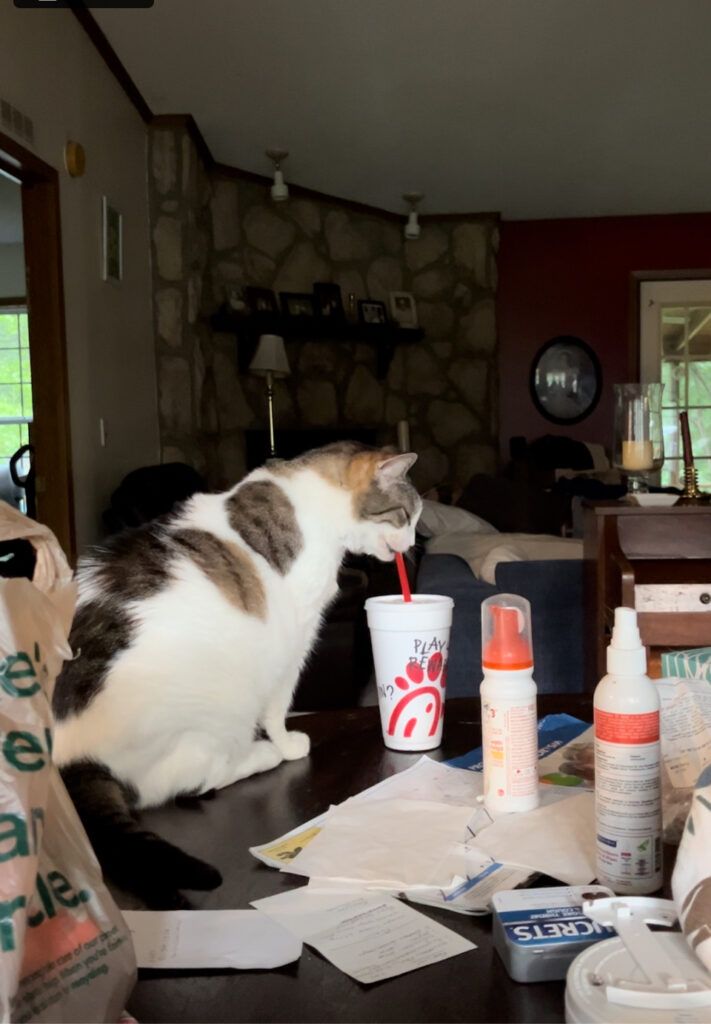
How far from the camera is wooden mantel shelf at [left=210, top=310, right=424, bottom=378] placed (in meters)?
5.30

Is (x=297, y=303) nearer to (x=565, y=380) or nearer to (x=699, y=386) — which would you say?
(x=565, y=380)

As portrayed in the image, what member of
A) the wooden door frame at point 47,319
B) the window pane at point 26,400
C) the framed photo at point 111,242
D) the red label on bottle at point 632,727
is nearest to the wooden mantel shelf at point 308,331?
the framed photo at point 111,242

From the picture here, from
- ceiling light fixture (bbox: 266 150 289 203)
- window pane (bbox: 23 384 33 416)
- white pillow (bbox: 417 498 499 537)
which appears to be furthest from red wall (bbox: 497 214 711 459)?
window pane (bbox: 23 384 33 416)

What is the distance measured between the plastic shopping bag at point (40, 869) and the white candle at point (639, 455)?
5.10 feet

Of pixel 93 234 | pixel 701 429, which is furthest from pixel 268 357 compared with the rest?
pixel 701 429

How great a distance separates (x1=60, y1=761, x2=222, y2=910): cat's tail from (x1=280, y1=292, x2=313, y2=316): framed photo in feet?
16.8

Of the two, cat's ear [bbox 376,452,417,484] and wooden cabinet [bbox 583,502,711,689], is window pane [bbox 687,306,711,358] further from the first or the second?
cat's ear [bbox 376,452,417,484]

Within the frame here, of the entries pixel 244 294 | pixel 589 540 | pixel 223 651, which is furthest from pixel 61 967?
pixel 244 294

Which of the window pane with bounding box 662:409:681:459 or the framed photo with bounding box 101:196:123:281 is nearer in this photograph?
the framed photo with bounding box 101:196:123:281

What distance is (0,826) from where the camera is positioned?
419 millimetres

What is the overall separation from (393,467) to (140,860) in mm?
815

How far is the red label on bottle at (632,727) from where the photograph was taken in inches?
22.8

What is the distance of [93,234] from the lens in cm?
357

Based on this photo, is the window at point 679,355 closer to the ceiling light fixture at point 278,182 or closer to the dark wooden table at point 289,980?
the ceiling light fixture at point 278,182
